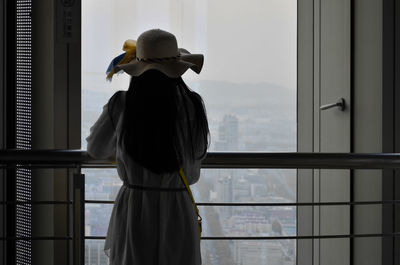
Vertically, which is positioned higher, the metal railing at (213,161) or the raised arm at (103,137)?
the raised arm at (103,137)

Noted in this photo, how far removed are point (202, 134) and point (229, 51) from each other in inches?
51.7

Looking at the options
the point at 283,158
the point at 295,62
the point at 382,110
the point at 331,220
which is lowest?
the point at 331,220

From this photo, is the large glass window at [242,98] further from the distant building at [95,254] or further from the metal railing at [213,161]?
the metal railing at [213,161]

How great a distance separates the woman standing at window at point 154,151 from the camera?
150cm

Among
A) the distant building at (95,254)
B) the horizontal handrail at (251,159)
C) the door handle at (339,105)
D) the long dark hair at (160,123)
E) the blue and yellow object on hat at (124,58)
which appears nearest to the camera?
the long dark hair at (160,123)

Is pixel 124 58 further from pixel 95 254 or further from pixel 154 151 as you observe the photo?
pixel 95 254


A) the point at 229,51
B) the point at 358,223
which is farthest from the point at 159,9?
the point at 358,223

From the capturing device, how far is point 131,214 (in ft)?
4.97

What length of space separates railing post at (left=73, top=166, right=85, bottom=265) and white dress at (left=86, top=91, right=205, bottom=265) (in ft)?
0.83

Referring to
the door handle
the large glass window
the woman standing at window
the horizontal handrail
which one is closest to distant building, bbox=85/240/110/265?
the large glass window

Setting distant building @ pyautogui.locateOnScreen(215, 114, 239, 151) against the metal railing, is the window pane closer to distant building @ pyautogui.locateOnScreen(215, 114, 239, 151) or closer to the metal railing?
distant building @ pyautogui.locateOnScreen(215, 114, 239, 151)

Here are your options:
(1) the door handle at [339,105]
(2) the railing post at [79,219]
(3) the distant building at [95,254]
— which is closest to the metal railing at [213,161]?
(2) the railing post at [79,219]

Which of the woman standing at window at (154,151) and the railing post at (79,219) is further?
the railing post at (79,219)
